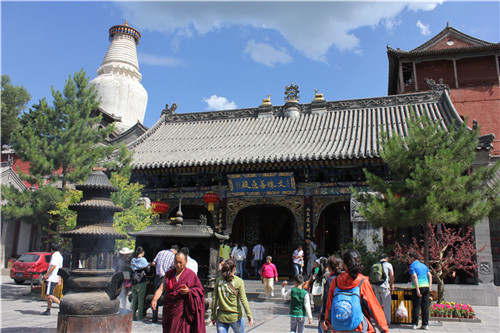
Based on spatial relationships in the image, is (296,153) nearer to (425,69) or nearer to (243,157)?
(243,157)

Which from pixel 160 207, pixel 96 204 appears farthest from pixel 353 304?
pixel 160 207

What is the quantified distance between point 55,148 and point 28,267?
508 centimetres

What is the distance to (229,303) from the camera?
4.49 m

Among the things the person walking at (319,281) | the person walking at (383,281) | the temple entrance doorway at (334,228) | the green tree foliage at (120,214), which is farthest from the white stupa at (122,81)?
the person walking at (383,281)

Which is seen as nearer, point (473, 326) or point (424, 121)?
point (473, 326)

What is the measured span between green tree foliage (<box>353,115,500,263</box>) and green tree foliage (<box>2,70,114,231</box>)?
7587 millimetres

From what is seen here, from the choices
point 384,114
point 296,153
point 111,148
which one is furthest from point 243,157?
point 384,114

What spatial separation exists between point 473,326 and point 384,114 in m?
9.19

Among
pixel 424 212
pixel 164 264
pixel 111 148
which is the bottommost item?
pixel 164 264

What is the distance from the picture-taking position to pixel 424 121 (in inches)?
327

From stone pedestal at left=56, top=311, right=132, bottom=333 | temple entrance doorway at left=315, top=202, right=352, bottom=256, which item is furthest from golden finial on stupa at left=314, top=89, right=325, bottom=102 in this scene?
stone pedestal at left=56, top=311, right=132, bottom=333

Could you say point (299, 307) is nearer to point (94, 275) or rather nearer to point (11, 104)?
point (94, 275)

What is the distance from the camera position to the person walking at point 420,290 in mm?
6789

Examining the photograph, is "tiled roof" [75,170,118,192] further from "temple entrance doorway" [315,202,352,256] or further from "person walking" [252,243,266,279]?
"temple entrance doorway" [315,202,352,256]
